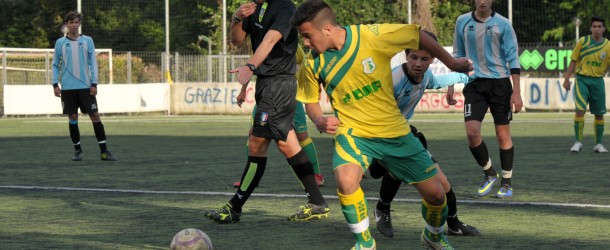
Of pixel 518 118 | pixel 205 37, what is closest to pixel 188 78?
pixel 518 118

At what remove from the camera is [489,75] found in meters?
10.9

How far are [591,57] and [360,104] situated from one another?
1072 cm

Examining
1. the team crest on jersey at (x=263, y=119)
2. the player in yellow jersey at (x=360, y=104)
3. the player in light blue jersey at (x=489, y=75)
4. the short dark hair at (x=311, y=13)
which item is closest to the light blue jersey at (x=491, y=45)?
the player in light blue jersey at (x=489, y=75)

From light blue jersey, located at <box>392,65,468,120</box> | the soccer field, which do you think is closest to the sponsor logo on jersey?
light blue jersey, located at <box>392,65,468,120</box>

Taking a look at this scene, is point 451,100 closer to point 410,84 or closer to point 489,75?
point 489,75

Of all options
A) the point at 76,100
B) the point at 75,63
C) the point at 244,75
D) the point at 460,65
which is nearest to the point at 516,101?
the point at 244,75

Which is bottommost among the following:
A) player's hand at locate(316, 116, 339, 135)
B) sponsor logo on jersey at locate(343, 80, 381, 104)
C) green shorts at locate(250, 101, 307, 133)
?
green shorts at locate(250, 101, 307, 133)

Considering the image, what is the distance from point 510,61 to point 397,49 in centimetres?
424

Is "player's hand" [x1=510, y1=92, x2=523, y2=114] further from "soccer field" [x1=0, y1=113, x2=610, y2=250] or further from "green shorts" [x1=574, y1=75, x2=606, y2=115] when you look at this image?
"green shorts" [x1=574, y1=75, x2=606, y2=115]

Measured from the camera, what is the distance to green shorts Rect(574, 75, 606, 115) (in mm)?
16922

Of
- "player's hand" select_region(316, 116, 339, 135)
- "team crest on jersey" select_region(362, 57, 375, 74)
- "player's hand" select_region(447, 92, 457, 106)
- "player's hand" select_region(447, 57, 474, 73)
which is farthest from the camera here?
"player's hand" select_region(447, 92, 457, 106)

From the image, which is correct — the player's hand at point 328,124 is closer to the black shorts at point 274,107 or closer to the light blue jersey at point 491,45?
the black shorts at point 274,107

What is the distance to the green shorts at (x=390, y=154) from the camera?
6.76 m

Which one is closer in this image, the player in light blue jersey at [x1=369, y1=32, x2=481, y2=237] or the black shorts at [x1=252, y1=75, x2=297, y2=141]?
the player in light blue jersey at [x1=369, y1=32, x2=481, y2=237]
